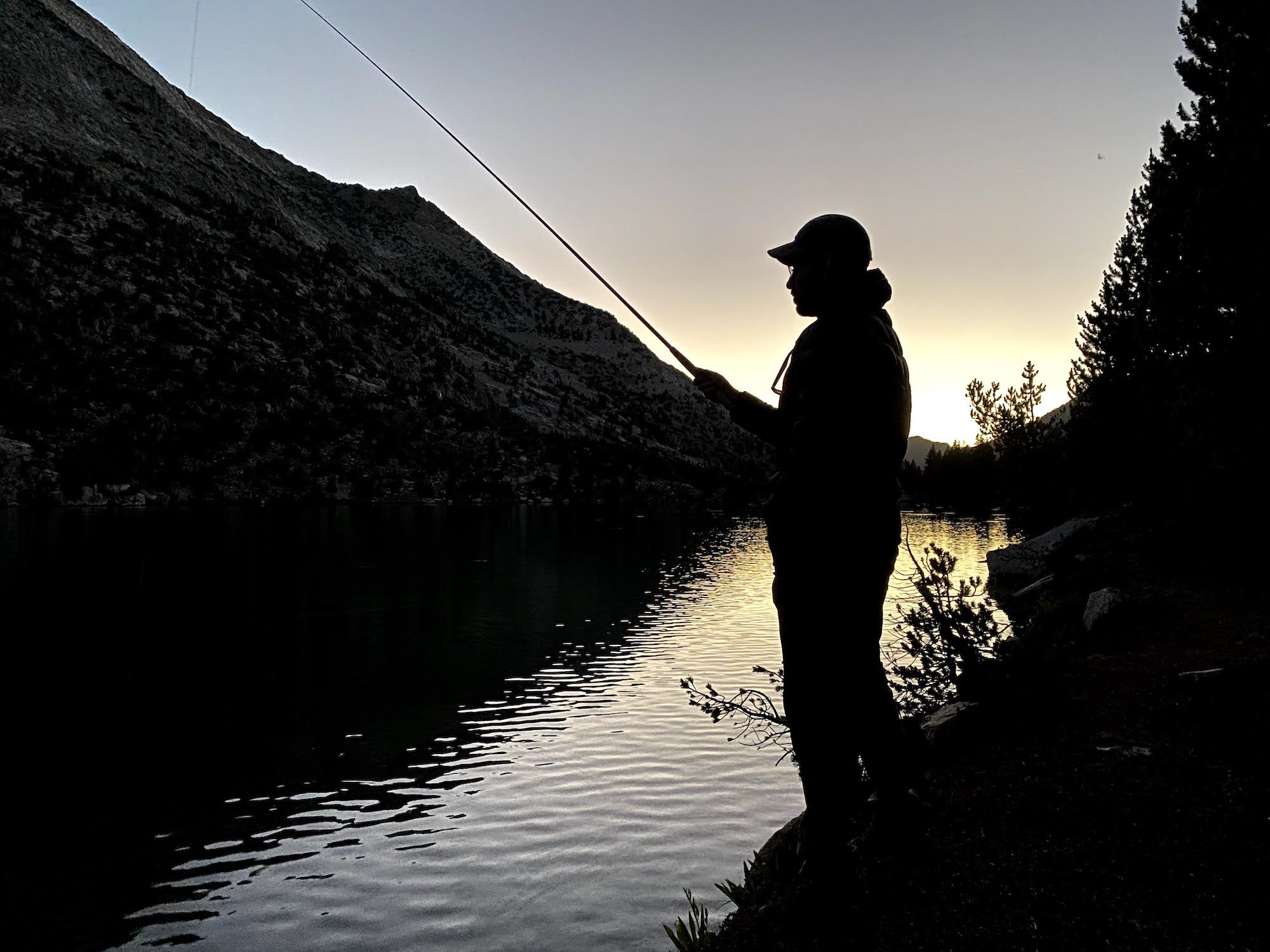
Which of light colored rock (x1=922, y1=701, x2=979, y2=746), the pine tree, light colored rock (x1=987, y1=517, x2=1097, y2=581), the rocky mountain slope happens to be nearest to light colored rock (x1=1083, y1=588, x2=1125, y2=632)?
the pine tree

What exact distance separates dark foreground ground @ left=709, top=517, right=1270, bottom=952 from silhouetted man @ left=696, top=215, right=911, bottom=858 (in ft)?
2.09

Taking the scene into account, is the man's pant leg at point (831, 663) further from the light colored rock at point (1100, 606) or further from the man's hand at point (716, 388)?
the light colored rock at point (1100, 606)

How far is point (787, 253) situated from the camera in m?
4.69

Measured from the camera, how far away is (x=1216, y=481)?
1709cm

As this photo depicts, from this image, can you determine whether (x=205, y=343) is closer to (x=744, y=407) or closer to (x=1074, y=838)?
(x=744, y=407)

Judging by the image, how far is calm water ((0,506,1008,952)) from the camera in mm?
7477

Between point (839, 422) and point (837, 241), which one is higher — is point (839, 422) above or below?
below

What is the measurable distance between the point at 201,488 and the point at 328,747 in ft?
220

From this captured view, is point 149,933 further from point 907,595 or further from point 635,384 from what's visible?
point 635,384

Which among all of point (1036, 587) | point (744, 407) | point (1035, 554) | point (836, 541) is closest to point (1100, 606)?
point (1036, 587)

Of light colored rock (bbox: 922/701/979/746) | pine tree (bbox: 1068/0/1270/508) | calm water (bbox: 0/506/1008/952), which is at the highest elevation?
pine tree (bbox: 1068/0/1270/508)

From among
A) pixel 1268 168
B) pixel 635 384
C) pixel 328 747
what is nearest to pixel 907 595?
pixel 1268 168

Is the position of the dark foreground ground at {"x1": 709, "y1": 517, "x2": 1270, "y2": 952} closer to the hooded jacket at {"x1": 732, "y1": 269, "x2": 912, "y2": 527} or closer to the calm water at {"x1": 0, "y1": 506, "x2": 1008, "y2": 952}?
the hooded jacket at {"x1": 732, "y1": 269, "x2": 912, "y2": 527}

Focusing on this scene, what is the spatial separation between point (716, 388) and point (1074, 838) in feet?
10.7
